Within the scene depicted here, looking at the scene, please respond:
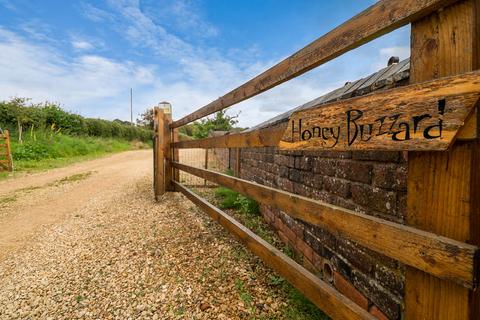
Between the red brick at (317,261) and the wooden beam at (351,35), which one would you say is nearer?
the wooden beam at (351,35)

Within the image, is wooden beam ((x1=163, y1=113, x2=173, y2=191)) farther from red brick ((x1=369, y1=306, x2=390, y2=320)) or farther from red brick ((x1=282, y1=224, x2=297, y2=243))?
red brick ((x1=369, y1=306, x2=390, y2=320))

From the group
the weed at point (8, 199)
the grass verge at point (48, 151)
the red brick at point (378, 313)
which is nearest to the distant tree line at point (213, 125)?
the grass verge at point (48, 151)

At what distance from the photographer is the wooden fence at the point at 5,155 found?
30.1 ft

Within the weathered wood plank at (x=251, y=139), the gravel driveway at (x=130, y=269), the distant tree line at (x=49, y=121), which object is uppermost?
the distant tree line at (x=49, y=121)

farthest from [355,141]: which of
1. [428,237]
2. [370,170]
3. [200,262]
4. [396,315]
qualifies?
[200,262]

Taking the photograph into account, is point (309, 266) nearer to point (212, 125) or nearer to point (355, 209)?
point (355, 209)

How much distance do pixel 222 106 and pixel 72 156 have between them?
1394 centimetres

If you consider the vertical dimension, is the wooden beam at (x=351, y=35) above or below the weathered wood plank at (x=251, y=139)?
above

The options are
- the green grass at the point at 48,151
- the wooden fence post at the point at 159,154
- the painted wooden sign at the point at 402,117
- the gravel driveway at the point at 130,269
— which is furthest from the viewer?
the green grass at the point at 48,151

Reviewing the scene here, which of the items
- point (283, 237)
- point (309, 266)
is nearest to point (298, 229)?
point (309, 266)

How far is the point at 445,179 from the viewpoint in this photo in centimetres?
75

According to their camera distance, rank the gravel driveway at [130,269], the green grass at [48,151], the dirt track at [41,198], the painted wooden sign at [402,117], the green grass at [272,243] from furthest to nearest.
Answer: the green grass at [48,151], the dirt track at [41,198], the gravel driveway at [130,269], the green grass at [272,243], the painted wooden sign at [402,117]

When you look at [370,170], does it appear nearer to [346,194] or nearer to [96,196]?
[346,194]

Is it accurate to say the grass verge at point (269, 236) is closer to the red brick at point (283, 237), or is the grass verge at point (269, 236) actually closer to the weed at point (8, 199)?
the red brick at point (283, 237)
